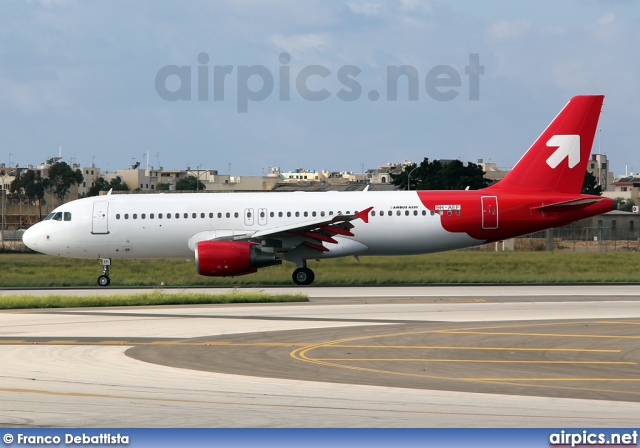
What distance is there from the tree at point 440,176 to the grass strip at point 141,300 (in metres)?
70.6

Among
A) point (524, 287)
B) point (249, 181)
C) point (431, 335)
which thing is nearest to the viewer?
point (431, 335)

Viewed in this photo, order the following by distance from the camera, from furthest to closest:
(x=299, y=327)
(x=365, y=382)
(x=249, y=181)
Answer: (x=249, y=181)
(x=299, y=327)
(x=365, y=382)

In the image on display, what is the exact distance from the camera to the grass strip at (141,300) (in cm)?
2833

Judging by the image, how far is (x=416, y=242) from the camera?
36812 millimetres

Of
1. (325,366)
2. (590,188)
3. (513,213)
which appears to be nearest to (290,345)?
(325,366)

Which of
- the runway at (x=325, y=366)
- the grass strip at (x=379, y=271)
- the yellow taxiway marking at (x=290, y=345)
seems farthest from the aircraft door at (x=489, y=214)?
the yellow taxiway marking at (x=290, y=345)

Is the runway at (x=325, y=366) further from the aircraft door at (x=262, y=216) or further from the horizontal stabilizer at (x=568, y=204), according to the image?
the aircraft door at (x=262, y=216)

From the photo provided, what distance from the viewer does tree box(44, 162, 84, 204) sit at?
155125mm

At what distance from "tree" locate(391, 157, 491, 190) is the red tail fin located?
201 ft

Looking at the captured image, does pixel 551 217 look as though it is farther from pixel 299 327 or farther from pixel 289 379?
pixel 289 379

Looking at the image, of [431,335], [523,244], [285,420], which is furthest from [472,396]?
[523,244]

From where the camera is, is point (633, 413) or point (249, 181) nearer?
point (633, 413)

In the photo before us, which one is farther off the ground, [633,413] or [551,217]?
[551,217]

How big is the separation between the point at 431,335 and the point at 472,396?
23.2 ft
